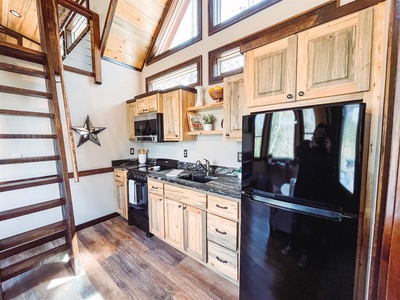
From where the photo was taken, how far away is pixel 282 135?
122cm

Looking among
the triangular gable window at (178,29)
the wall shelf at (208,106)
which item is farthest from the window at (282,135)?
the triangular gable window at (178,29)

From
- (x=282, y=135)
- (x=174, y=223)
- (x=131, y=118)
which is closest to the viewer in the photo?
(x=282, y=135)

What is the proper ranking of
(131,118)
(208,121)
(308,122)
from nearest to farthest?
(308,122)
(208,121)
(131,118)

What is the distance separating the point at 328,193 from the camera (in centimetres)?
107

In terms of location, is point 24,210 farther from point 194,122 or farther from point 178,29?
point 178,29

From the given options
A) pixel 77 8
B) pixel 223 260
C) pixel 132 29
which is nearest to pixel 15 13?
pixel 77 8

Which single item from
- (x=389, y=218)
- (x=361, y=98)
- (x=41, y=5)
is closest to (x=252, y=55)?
(x=361, y=98)

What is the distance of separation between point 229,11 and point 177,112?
151cm

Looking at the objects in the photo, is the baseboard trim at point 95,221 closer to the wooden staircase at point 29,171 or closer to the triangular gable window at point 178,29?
the wooden staircase at point 29,171

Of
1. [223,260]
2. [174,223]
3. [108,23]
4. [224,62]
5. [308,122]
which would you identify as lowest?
[223,260]

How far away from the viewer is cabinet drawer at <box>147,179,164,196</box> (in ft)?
7.53

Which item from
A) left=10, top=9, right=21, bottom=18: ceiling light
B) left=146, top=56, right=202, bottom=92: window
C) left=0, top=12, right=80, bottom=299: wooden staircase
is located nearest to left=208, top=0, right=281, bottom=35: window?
left=146, top=56, right=202, bottom=92: window

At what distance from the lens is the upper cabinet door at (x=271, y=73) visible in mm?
1297

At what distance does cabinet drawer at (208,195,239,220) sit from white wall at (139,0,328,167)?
0.70m
